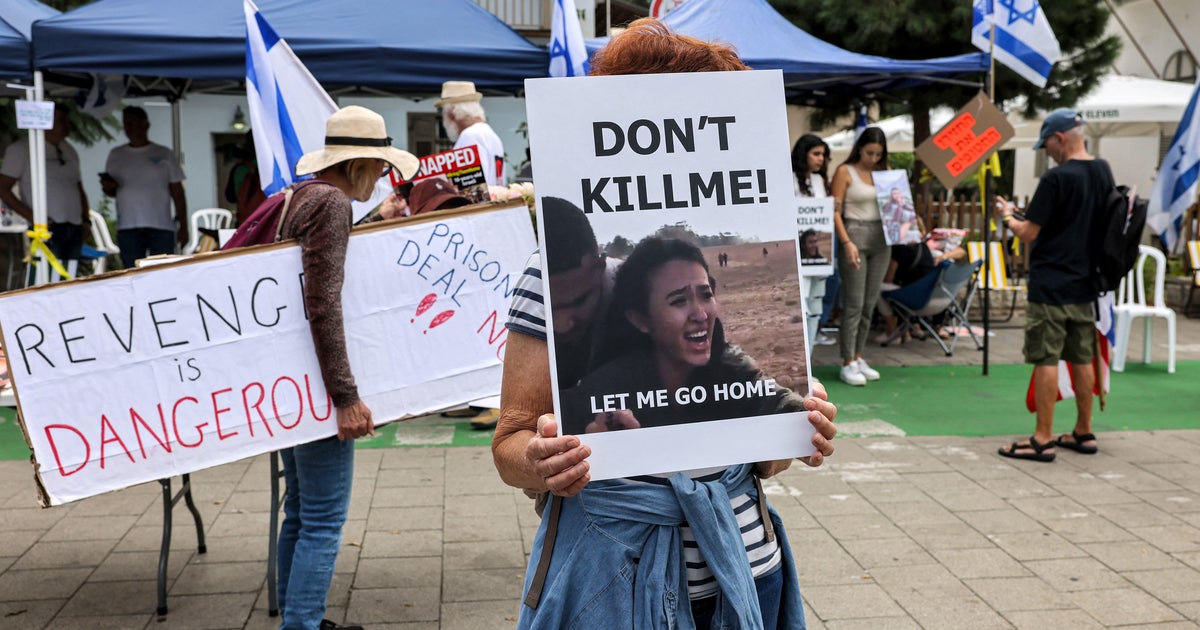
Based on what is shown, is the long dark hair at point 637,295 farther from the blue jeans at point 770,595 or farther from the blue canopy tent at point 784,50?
the blue canopy tent at point 784,50

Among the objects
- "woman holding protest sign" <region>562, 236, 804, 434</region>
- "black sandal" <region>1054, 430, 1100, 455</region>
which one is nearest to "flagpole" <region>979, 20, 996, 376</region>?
"black sandal" <region>1054, 430, 1100, 455</region>

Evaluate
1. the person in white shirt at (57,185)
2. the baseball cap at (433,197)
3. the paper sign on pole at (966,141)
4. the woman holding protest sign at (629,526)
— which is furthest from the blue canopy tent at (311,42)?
the woman holding protest sign at (629,526)

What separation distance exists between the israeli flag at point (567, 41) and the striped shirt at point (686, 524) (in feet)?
16.2

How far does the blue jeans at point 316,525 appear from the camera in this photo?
331 centimetres

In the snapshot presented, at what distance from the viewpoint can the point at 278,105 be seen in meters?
5.06

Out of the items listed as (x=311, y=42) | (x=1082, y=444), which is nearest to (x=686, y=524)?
(x=1082, y=444)

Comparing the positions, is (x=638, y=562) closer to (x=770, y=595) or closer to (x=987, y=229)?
(x=770, y=595)

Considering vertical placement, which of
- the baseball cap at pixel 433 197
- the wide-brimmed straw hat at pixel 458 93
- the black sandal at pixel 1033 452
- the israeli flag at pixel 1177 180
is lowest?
the black sandal at pixel 1033 452

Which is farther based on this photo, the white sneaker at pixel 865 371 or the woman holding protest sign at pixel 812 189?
the white sneaker at pixel 865 371

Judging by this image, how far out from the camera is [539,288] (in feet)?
5.77

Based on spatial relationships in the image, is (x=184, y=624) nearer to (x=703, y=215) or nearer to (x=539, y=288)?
(x=539, y=288)

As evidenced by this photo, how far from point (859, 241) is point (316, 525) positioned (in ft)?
20.0

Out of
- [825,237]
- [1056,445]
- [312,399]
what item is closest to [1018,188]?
[825,237]

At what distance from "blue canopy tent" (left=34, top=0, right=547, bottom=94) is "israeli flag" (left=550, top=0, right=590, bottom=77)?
931mm
